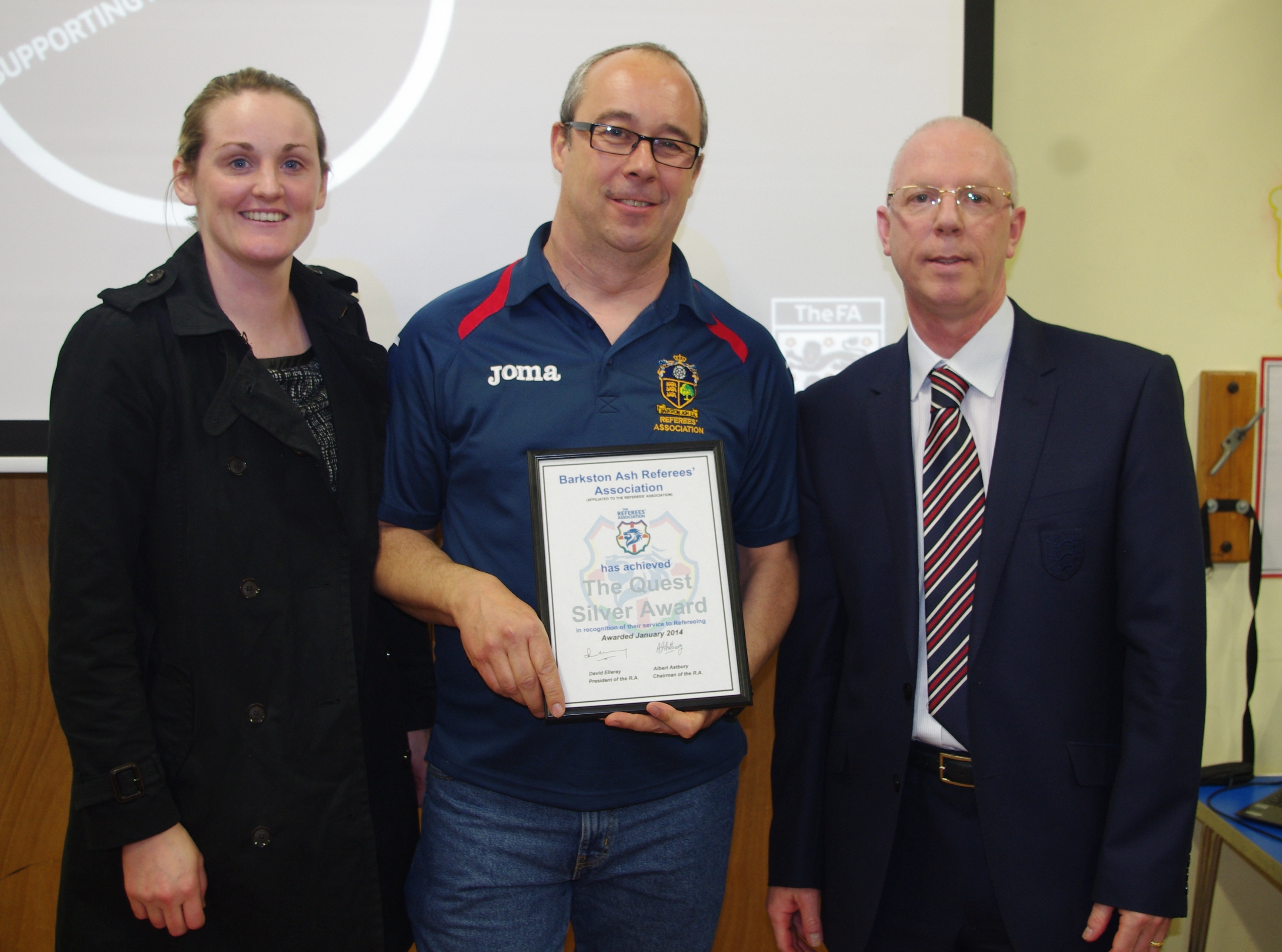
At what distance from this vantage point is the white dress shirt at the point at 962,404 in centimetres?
147

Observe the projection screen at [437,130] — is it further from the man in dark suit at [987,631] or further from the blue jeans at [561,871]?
the blue jeans at [561,871]

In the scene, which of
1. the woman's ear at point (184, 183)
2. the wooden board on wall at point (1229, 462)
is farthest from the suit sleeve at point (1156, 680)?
the woman's ear at point (184, 183)

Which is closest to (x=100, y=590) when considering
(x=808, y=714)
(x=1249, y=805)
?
(x=808, y=714)

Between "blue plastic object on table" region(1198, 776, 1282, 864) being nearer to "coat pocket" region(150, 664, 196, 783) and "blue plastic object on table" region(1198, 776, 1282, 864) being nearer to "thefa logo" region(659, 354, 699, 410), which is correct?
"thefa logo" region(659, 354, 699, 410)

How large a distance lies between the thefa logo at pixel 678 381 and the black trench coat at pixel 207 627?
584mm

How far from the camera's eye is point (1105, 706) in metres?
1.42

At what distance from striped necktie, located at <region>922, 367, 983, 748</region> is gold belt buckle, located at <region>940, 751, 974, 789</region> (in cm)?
3

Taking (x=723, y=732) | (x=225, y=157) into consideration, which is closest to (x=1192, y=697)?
(x=723, y=732)

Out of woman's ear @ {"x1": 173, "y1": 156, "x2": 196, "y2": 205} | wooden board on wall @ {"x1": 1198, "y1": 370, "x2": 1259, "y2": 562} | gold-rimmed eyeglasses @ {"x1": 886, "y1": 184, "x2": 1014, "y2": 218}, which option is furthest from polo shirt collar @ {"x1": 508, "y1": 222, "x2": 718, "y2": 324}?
wooden board on wall @ {"x1": 1198, "y1": 370, "x2": 1259, "y2": 562}

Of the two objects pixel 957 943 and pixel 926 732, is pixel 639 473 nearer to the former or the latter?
pixel 926 732

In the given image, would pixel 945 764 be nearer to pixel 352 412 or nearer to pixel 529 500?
pixel 529 500

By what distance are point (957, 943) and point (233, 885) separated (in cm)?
125

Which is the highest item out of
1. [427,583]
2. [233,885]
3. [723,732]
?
[427,583]

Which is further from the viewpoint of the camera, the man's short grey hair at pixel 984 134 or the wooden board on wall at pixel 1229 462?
the wooden board on wall at pixel 1229 462
